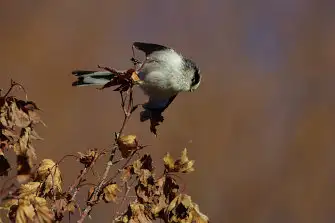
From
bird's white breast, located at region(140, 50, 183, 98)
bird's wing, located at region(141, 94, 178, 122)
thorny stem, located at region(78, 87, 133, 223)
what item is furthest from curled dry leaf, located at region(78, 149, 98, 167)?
bird's white breast, located at region(140, 50, 183, 98)

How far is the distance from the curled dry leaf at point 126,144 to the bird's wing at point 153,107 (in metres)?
0.68

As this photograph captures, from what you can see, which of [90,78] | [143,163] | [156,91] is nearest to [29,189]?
[143,163]

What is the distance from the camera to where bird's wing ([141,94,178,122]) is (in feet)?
7.93

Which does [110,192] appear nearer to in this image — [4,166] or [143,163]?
[143,163]

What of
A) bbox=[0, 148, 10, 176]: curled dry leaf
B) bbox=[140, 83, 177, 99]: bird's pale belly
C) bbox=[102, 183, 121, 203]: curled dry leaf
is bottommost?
bbox=[0, 148, 10, 176]: curled dry leaf

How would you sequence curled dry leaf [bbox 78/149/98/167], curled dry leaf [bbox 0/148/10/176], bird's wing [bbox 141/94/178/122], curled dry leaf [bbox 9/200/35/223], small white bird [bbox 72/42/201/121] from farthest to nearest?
small white bird [bbox 72/42/201/121], bird's wing [bbox 141/94/178/122], curled dry leaf [bbox 78/149/98/167], curled dry leaf [bbox 0/148/10/176], curled dry leaf [bbox 9/200/35/223]

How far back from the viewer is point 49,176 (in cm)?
154

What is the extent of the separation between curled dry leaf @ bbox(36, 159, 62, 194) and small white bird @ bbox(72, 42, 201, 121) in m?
1.18

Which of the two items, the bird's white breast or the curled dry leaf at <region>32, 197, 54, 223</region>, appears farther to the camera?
the bird's white breast

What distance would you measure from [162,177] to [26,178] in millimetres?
398

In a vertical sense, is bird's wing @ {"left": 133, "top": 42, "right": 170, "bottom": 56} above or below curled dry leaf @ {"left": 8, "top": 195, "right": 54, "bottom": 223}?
above

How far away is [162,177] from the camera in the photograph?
165 cm

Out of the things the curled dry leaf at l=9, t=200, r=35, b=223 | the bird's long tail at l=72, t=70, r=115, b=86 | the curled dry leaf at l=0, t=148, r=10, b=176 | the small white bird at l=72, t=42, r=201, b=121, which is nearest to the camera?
the curled dry leaf at l=9, t=200, r=35, b=223

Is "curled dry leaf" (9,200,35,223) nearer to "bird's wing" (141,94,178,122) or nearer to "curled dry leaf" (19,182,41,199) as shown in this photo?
"curled dry leaf" (19,182,41,199)
